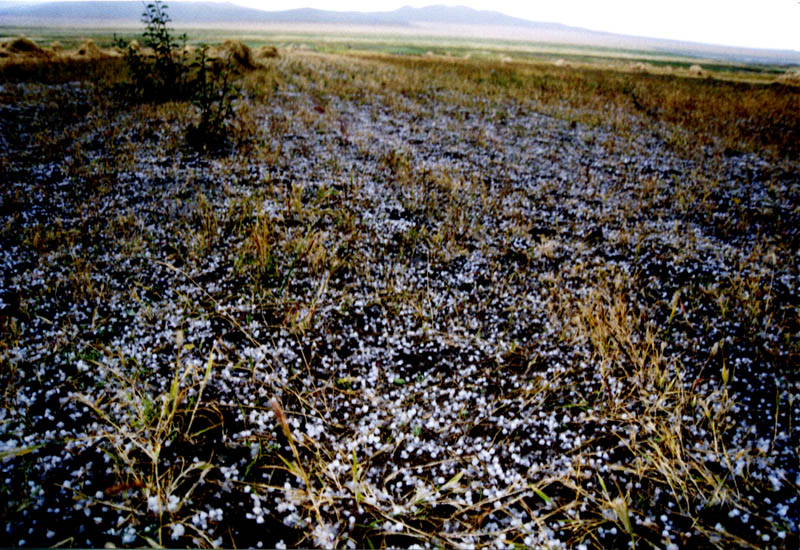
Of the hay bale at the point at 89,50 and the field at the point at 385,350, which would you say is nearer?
the field at the point at 385,350

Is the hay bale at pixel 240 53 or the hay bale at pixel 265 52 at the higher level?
the hay bale at pixel 265 52

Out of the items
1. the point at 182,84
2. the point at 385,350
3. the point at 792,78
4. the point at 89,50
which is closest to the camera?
the point at 385,350

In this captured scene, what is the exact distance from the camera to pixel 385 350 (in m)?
3.53

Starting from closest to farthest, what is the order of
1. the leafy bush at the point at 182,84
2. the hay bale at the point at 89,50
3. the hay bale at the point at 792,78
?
the leafy bush at the point at 182,84 < the hay bale at the point at 792,78 < the hay bale at the point at 89,50

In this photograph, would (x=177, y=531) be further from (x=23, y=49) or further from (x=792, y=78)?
(x=792, y=78)

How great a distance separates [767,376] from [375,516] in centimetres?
343

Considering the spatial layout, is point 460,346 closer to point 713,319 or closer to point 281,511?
point 281,511

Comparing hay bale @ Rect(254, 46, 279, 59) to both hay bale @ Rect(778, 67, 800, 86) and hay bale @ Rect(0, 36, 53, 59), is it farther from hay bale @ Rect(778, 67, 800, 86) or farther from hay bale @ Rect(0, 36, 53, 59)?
hay bale @ Rect(778, 67, 800, 86)

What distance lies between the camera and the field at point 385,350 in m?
2.25

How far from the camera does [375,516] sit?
7.38 feet

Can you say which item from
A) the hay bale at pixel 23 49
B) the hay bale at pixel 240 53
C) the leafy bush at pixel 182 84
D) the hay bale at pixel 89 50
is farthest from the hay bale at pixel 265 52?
the hay bale at pixel 23 49

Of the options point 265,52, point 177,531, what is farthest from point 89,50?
point 177,531

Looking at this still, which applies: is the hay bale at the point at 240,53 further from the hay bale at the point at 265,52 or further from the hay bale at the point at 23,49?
A: the hay bale at the point at 23,49

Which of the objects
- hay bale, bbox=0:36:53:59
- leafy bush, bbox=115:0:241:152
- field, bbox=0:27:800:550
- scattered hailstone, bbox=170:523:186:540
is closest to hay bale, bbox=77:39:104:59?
hay bale, bbox=0:36:53:59
